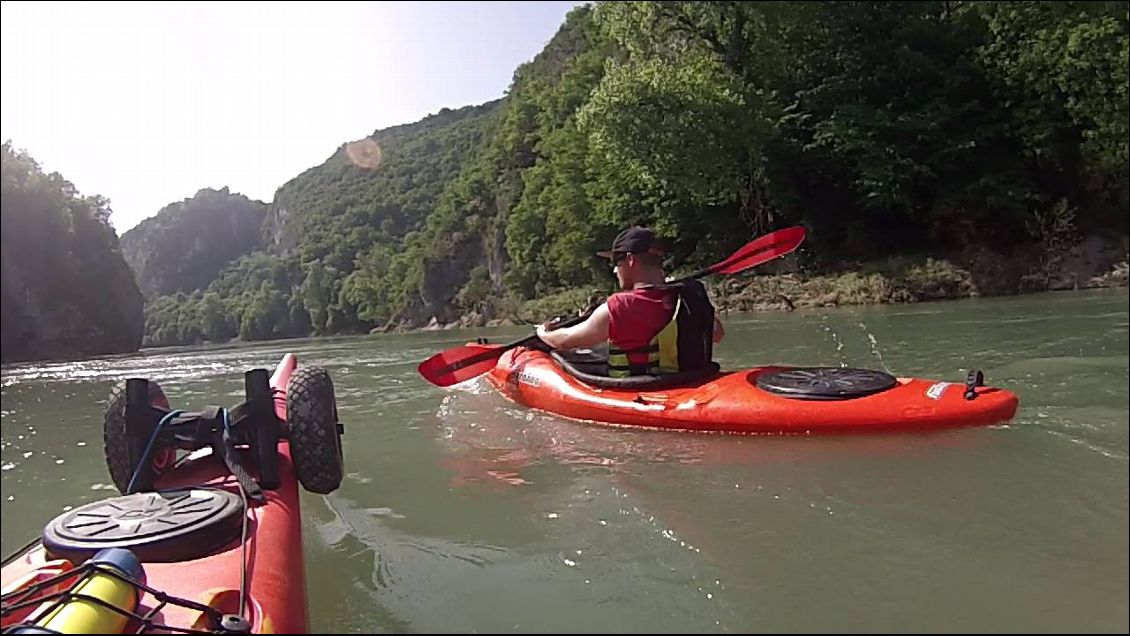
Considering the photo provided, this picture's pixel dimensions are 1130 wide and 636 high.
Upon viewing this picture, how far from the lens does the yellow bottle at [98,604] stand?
1.62 metres

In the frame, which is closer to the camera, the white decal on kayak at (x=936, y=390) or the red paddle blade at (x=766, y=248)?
the white decal on kayak at (x=936, y=390)

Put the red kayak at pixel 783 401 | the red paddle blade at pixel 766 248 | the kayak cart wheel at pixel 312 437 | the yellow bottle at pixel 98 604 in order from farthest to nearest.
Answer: the red paddle blade at pixel 766 248
the red kayak at pixel 783 401
the kayak cart wheel at pixel 312 437
the yellow bottle at pixel 98 604

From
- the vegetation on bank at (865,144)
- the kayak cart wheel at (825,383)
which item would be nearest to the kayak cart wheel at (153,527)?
the kayak cart wheel at (825,383)

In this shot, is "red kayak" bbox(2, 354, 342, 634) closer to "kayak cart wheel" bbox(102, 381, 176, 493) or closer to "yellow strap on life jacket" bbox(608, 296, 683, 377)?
"kayak cart wheel" bbox(102, 381, 176, 493)

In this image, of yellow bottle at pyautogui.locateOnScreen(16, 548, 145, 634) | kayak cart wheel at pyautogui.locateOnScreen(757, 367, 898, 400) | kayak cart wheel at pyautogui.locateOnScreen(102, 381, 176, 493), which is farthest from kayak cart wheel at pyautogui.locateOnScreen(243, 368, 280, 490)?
kayak cart wheel at pyautogui.locateOnScreen(757, 367, 898, 400)

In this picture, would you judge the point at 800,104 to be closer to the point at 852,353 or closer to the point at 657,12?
the point at 657,12

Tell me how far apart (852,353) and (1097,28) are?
13.7m

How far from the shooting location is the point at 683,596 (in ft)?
7.07

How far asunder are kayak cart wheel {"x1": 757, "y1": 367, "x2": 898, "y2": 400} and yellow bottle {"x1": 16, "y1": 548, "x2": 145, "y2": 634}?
3.27m

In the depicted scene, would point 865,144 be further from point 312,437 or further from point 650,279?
point 312,437

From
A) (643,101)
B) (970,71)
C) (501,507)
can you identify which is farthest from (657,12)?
(501,507)

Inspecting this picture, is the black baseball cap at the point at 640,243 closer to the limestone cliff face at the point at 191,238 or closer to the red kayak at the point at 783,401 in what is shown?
the red kayak at the point at 783,401

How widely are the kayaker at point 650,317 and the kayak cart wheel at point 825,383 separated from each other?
0.50 m

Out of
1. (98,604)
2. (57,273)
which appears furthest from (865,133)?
(98,604)
